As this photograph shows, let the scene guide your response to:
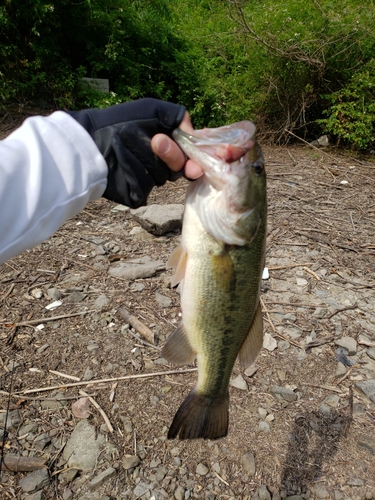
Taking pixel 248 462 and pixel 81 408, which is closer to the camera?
pixel 248 462

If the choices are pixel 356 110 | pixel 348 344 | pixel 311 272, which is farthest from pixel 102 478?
pixel 356 110

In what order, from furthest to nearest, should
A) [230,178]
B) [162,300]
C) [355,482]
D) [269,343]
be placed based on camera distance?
1. [162,300]
2. [269,343]
3. [355,482]
4. [230,178]

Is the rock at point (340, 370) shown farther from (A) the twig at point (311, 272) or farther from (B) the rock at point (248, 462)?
(A) the twig at point (311, 272)

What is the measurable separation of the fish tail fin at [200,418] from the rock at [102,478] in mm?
777

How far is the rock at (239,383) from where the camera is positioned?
9.99ft

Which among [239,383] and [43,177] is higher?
[43,177]

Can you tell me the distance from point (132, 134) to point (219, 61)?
8.25m

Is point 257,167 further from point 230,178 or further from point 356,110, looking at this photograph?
point 356,110

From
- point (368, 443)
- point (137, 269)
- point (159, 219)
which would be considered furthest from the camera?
point (159, 219)

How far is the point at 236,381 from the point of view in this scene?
309cm

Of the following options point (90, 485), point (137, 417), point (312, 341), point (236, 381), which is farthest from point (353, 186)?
point (90, 485)

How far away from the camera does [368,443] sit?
8.86ft

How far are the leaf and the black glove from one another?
5.58ft

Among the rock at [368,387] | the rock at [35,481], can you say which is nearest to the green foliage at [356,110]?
the rock at [368,387]
